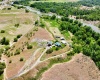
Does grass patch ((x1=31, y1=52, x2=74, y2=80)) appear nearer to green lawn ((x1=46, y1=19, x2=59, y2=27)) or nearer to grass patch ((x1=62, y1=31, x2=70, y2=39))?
grass patch ((x1=62, y1=31, x2=70, y2=39))

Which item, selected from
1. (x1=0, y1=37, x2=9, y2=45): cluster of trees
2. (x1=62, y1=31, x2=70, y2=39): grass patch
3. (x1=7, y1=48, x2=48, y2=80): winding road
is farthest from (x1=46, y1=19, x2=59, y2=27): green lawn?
(x1=7, y1=48, x2=48, y2=80): winding road

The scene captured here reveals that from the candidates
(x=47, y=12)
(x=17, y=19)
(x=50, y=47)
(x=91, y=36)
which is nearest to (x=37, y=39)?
(x=50, y=47)

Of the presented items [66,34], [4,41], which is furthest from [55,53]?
[66,34]

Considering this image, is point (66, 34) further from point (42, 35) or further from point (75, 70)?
point (75, 70)

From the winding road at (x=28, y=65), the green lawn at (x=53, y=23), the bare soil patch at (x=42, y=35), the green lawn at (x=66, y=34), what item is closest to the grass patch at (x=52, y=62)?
the winding road at (x=28, y=65)

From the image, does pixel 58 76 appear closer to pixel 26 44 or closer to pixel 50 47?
pixel 50 47

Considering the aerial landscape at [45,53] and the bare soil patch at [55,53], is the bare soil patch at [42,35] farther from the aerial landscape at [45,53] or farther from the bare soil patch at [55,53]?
the bare soil patch at [55,53]
